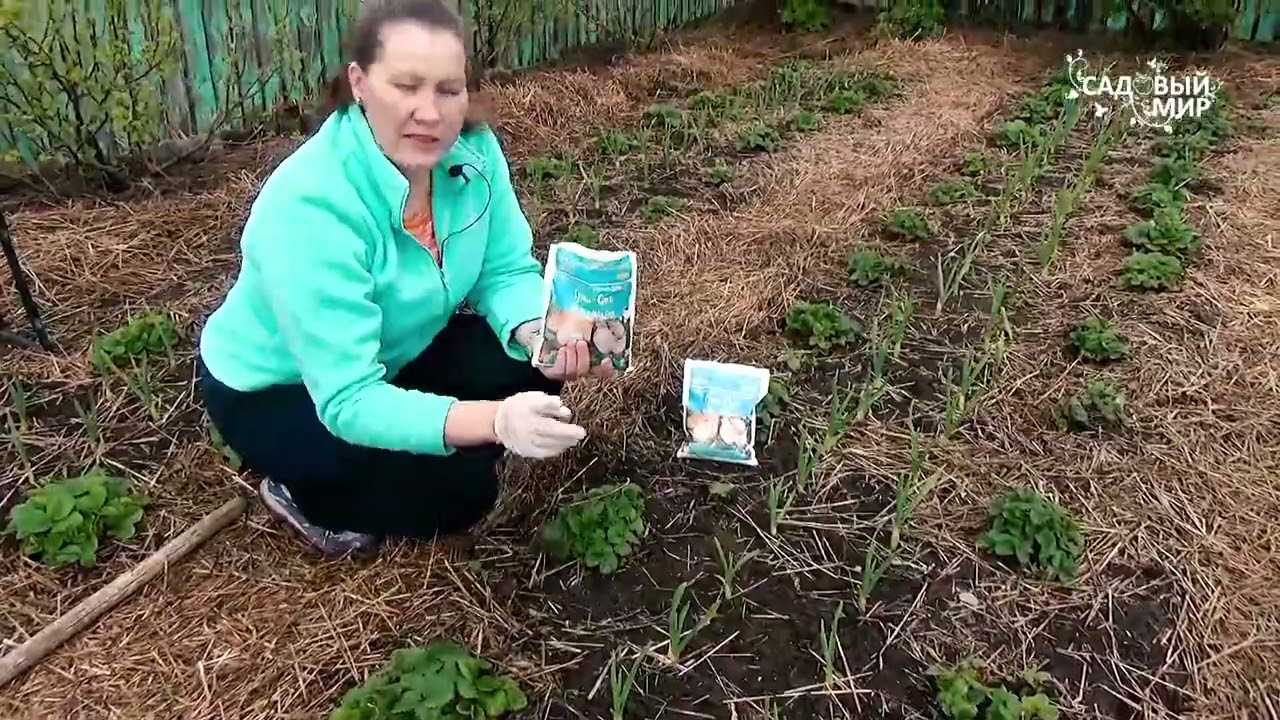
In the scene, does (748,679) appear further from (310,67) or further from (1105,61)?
(1105,61)

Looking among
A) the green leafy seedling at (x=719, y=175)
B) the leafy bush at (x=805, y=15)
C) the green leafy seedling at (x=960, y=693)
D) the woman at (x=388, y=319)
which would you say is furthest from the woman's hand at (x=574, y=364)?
the leafy bush at (x=805, y=15)

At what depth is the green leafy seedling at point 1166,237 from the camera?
145 inches

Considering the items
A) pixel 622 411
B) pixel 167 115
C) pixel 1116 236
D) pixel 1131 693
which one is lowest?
pixel 1131 693

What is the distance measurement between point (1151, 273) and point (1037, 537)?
163 cm

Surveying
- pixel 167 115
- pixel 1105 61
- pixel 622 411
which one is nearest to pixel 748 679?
pixel 622 411

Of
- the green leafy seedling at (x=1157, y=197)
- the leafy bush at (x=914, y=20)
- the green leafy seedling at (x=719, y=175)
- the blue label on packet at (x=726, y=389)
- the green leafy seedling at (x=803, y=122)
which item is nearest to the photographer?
the blue label on packet at (x=726, y=389)

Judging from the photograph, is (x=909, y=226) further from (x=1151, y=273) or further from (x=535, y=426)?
(x=535, y=426)

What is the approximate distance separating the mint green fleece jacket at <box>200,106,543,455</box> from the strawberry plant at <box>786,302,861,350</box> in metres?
1.23

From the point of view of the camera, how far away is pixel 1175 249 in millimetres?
3670

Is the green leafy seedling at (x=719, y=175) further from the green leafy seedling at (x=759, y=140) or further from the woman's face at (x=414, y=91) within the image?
the woman's face at (x=414, y=91)

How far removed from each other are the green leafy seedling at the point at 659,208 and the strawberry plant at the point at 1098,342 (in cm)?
164

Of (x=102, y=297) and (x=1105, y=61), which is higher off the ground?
(x=1105, y=61)

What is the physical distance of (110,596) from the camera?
2.14 meters

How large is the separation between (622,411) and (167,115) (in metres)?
2.75
